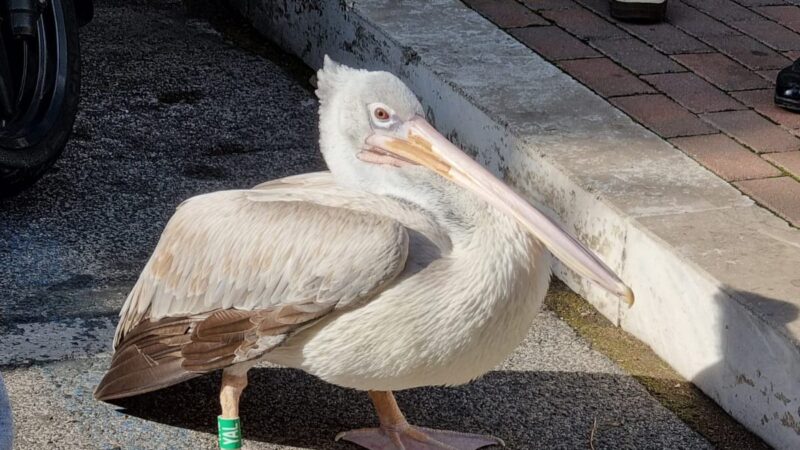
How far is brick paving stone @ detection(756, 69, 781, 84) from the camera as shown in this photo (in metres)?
3.72

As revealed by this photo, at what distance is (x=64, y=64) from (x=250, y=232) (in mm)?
1452

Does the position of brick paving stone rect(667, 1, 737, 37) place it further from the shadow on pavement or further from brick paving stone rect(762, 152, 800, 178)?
the shadow on pavement

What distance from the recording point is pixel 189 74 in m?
4.28

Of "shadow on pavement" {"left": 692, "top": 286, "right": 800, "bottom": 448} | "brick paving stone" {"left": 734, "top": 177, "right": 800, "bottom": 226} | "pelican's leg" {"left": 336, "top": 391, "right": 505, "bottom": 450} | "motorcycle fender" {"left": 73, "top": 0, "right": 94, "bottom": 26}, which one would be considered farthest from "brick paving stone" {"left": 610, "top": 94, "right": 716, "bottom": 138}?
"motorcycle fender" {"left": 73, "top": 0, "right": 94, "bottom": 26}

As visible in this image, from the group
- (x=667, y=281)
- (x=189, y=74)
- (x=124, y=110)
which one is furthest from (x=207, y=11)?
(x=667, y=281)

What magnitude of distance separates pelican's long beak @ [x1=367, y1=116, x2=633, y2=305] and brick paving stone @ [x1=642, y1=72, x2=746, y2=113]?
4.46 feet

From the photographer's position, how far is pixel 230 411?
2.39 m

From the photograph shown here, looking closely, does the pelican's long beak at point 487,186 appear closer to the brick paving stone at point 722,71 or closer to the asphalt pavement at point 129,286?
the asphalt pavement at point 129,286

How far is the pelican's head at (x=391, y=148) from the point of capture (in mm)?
2275

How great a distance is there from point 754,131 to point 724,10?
0.96 meters

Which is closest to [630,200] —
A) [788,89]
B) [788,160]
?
[788,160]

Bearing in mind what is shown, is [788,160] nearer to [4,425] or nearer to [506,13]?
[506,13]

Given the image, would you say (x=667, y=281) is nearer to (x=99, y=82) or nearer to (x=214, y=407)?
(x=214, y=407)

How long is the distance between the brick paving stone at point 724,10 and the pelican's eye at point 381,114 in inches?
83.2
